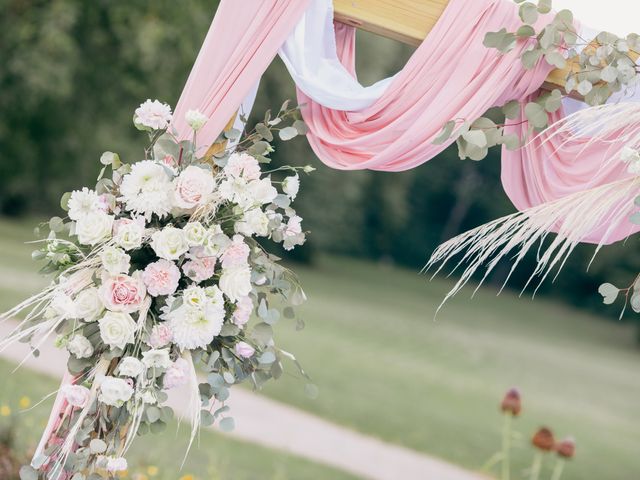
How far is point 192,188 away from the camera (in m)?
3.38

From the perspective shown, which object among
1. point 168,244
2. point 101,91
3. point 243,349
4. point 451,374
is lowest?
point 243,349

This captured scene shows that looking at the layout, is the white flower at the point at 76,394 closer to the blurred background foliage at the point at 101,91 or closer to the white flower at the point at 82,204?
the white flower at the point at 82,204

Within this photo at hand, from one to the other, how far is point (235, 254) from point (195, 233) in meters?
0.17

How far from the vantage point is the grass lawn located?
622cm

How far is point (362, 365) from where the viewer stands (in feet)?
42.4

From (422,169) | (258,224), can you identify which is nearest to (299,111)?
(258,224)

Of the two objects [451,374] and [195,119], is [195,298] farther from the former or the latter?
[451,374]

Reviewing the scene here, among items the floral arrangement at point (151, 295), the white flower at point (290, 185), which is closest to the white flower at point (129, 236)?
the floral arrangement at point (151, 295)

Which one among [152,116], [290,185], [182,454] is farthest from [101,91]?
[290,185]

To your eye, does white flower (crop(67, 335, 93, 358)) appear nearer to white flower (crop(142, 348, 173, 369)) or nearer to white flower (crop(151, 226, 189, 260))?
white flower (crop(142, 348, 173, 369))

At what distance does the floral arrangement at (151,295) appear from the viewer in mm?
3344

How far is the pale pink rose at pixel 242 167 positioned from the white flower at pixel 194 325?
490 millimetres

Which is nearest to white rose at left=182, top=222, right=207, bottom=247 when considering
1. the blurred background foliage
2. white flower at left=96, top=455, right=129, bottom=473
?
white flower at left=96, top=455, right=129, bottom=473

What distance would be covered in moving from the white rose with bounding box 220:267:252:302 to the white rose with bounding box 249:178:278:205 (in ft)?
0.85
